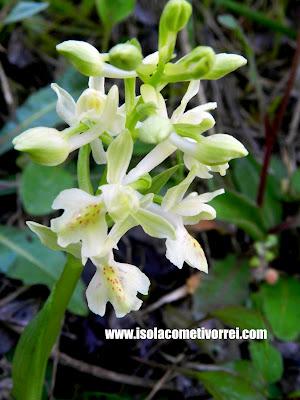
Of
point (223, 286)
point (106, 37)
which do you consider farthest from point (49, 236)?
point (106, 37)

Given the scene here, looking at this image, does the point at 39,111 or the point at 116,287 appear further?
the point at 39,111

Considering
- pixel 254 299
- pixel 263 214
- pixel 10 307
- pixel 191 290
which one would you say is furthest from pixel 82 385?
pixel 263 214

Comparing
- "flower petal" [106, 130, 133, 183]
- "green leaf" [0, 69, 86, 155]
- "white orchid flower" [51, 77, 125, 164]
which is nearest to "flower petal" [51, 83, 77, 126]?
"white orchid flower" [51, 77, 125, 164]

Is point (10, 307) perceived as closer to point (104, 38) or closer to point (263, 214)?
point (263, 214)

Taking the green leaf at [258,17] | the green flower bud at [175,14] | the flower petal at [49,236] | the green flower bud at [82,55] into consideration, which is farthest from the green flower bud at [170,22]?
the green leaf at [258,17]

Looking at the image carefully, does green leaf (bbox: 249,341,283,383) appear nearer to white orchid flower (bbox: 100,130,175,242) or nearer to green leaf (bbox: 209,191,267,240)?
green leaf (bbox: 209,191,267,240)

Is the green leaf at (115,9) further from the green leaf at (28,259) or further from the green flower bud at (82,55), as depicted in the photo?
the green flower bud at (82,55)

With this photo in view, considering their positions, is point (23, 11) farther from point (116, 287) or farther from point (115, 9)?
point (116, 287)
